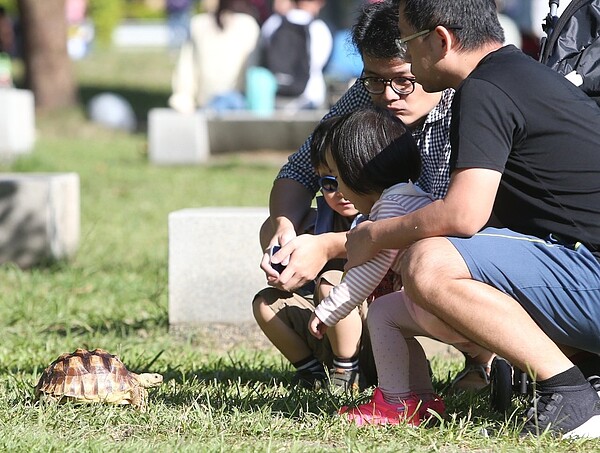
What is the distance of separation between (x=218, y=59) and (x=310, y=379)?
8.45 m

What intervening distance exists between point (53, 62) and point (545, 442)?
1461 centimetres

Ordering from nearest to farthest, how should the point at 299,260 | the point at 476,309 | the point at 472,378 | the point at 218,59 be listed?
the point at 476,309
the point at 299,260
the point at 472,378
the point at 218,59

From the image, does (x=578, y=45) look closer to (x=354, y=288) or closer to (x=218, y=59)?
(x=354, y=288)

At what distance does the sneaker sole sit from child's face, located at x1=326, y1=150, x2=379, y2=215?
0.91m

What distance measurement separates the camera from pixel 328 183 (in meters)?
3.79

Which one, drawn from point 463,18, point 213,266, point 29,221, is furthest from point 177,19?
point 463,18

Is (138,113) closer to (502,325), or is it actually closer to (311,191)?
(311,191)

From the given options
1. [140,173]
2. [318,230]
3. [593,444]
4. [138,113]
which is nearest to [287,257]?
[318,230]

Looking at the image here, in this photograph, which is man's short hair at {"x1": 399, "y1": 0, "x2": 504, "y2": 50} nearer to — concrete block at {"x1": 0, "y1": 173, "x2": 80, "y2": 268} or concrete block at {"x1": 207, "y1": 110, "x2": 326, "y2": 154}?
concrete block at {"x1": 0, "y1": 173, "x2": 80, "y2": 268}

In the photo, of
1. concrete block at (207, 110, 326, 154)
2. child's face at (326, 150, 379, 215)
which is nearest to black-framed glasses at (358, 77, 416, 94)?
child's face at (326, 150, 379, 215)

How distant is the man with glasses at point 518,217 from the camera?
304 centimetres

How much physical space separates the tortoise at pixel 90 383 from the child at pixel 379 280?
0.70m

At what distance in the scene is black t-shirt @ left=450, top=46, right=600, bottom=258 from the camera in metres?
3.01

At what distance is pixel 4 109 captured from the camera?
38.8 feet
